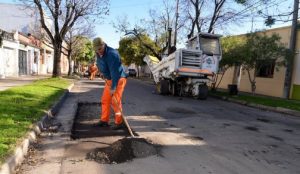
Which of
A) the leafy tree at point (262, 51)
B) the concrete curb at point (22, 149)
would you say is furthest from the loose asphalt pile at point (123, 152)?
the leafy tree at point (262, 51)

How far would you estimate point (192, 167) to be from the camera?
17.7 feet

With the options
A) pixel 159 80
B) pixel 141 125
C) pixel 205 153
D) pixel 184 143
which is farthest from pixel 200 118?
pixel 159 80

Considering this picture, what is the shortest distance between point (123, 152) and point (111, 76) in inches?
94.3

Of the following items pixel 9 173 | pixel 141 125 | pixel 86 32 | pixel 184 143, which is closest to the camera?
pixel 9 173

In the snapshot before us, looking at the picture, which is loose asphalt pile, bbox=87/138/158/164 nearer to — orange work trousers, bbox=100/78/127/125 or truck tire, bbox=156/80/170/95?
orange work trousers, bbox=100/78/127/125

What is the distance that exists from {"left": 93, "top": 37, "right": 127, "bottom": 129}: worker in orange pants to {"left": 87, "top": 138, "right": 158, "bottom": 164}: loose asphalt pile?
6.03 ft

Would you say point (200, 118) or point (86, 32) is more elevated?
point (86, 32)

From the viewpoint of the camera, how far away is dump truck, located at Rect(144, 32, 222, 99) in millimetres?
18156

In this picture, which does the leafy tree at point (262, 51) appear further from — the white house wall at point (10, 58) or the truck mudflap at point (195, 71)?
the white house wall at point (10, 58)

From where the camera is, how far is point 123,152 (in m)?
5.79

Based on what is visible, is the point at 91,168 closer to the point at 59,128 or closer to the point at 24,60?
the point at 59,128

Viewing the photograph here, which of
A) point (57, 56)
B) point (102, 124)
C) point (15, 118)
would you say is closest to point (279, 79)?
point (57, 56)

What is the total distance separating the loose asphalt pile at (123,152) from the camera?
18.3ft

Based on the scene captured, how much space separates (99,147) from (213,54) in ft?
43.4
